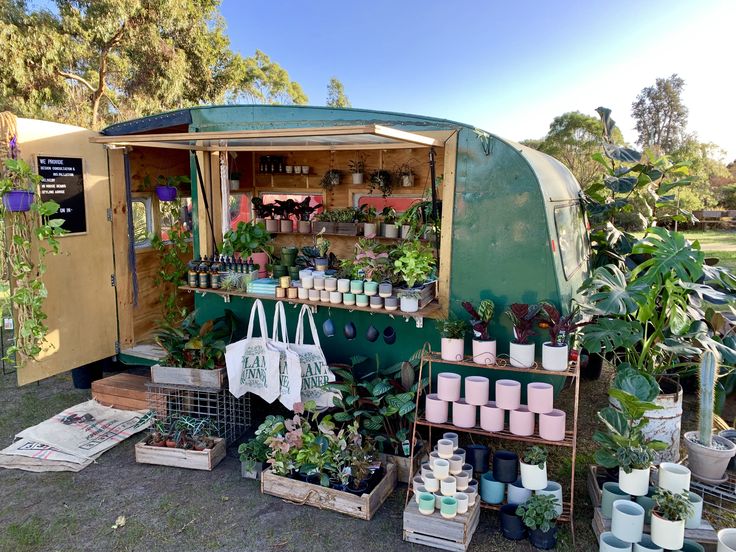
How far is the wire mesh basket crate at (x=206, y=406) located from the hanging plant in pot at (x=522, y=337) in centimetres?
252

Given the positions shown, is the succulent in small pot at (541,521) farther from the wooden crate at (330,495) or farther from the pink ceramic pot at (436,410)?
the wooden crate at (330,495)

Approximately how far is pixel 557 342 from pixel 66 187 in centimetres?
461

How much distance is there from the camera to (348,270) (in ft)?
15.4

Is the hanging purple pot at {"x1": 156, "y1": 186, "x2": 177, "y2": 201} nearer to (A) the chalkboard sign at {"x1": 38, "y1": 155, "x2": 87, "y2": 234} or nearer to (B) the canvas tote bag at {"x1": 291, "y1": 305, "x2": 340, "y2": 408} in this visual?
(A) the chalkboard sign at {"x1": 38, "y1": 155, "x2": 87, "y2": 234}

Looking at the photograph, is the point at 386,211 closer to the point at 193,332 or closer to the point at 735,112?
the point at 193,332

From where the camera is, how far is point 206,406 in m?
4.90

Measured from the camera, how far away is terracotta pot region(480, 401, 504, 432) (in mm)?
3879

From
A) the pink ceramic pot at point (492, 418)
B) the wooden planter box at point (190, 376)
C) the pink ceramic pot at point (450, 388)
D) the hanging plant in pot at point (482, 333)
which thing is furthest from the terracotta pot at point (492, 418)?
Answer: the wooden planter box at point (190, 376)

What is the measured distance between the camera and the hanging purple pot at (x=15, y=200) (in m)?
4.51

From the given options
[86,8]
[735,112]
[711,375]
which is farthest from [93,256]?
[735,112]

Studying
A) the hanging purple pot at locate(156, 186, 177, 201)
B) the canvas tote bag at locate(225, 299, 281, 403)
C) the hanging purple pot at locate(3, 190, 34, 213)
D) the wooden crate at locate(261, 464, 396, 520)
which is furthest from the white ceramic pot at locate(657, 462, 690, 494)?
the hanging purple pot at locate(156, 186, 177, 201)

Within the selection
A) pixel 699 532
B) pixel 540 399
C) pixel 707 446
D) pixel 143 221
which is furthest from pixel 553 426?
pixel 143 221

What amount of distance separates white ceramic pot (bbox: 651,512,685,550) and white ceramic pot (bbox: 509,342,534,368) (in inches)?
48.1

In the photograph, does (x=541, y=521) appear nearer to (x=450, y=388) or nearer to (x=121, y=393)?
(x=450, y=388)
